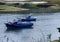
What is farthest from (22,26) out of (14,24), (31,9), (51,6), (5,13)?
(51,6)

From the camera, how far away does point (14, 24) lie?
2694 centimetres

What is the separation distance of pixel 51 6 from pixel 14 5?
21.1 feet

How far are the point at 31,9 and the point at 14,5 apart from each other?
315 centimetres

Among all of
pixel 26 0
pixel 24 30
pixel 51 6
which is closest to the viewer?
pixel 24 30

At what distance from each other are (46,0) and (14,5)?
9263 millimetres

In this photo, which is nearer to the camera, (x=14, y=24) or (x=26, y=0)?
(x=14, y=24)

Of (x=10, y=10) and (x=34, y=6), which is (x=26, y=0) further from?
(x=10, y=10)

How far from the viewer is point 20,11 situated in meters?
44.5

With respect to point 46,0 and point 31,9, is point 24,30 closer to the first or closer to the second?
point 31,9

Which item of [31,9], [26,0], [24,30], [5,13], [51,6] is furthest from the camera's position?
[26,0]

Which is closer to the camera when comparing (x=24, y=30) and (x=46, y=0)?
(x=24, y=30)

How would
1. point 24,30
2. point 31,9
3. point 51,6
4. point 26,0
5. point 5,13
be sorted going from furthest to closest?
1. point 26,0
2. point 51,6
3. point 31,9
4. point 5,13
5. point 24,30

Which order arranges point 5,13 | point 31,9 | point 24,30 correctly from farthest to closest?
1. point 31,9
2. point 5,13
3. point 24,30

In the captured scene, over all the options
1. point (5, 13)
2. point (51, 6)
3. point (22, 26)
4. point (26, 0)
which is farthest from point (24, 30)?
point (26, 0)
